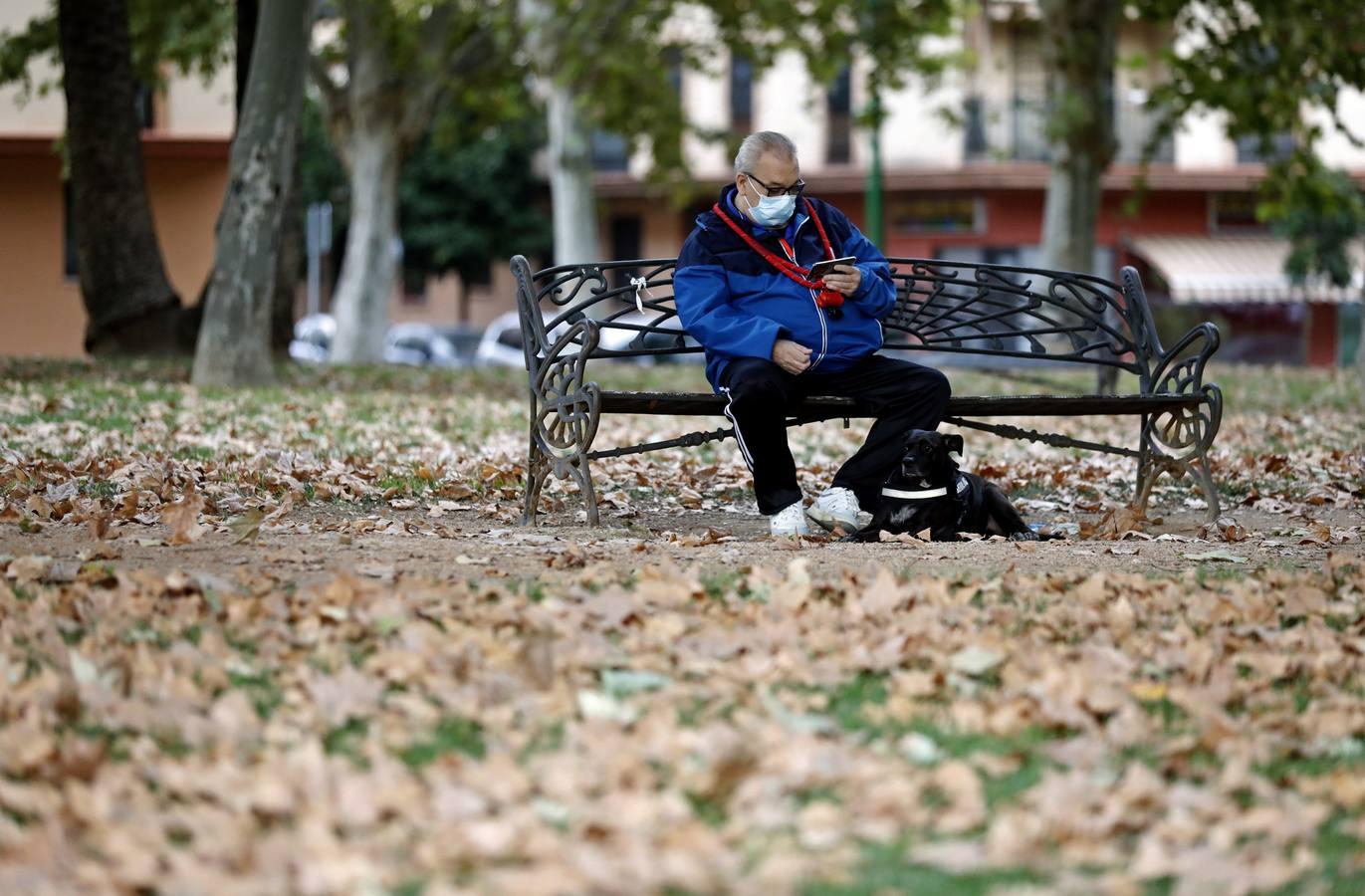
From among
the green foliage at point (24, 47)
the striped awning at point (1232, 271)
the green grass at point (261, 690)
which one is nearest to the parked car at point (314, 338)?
the green foliage at point (24, 47)

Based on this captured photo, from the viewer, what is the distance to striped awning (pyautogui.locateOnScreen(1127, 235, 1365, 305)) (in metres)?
38.8

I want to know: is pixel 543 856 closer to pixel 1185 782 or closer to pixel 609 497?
pixel 1185 782

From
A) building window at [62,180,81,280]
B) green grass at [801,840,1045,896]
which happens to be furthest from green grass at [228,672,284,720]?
building window at [62,180,81,280]

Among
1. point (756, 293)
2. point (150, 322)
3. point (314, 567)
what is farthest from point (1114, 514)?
point (150, 322)

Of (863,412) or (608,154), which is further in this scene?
(608,154)

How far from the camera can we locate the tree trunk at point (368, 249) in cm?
2608

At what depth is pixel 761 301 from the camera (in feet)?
22.1

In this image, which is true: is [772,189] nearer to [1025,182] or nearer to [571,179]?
[571,179]

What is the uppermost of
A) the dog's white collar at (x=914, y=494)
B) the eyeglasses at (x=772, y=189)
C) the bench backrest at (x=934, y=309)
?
the eyeglasses at (x=772, y=189)

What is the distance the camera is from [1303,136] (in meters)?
18.7

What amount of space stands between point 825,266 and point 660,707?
3.05 meters

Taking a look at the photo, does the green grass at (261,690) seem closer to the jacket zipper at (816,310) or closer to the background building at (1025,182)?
the jacket zipper at (816,310)

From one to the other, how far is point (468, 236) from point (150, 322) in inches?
1036

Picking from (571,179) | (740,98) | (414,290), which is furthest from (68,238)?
(740,98)
